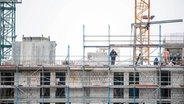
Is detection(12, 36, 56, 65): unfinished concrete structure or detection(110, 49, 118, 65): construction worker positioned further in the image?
detection(12, 36, 56, 65): unfinished concrete structure

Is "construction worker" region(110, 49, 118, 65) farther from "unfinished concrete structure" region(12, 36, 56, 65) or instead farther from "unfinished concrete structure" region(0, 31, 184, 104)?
"unfinished concrete structure" region(12, 36, 56, 65)

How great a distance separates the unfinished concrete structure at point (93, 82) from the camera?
1625 inches

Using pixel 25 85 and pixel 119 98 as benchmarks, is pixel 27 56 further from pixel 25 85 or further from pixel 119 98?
pixel 119 98

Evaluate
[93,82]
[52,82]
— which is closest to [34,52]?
[52,82]

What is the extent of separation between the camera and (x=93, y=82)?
137ft

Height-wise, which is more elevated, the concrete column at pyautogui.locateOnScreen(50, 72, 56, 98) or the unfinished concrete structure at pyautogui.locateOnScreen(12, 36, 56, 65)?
the unfinished concrete structure at pyautogui.locateOnScreen(12, 36, 56, 65)

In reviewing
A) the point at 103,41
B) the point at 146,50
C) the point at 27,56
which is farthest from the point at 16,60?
the point at 146,50

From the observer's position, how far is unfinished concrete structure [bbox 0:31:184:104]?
41281mm

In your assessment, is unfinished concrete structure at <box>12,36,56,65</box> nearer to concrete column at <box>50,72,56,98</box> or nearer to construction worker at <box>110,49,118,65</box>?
concrete column at <box>50,72,56,98</box>

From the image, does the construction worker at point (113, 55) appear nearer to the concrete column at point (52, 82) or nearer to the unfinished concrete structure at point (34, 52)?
the concrete column at point (52, 82)

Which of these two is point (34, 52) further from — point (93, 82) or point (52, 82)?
point (93, 82)

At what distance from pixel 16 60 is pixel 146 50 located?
61.3 feet

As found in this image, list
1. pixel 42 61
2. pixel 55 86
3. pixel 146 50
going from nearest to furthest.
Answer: pixel 55 86, pixel 42 61, pixel 146 50

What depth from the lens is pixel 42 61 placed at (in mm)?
43969
